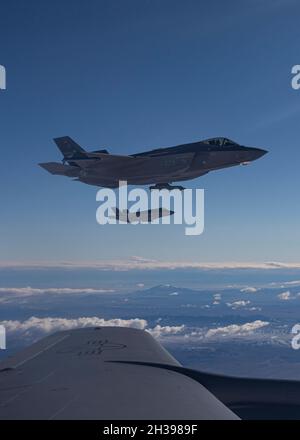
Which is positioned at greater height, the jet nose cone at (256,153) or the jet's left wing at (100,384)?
the jet nose cone at (256,153)

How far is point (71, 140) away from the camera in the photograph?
55438mm

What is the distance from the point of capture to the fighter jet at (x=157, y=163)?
150ft

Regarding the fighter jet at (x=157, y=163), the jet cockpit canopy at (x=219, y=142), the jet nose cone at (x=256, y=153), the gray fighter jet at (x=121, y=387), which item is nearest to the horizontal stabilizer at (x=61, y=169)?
the fighter jet at (x=157, y=163)

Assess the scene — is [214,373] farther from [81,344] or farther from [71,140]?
[71,140]

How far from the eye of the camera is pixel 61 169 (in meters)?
46.2

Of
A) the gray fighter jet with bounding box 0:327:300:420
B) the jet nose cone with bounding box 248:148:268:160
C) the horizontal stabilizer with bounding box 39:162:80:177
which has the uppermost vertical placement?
the jet nose cone with bounding box 248:148:268:160

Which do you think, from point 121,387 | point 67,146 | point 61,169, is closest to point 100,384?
point 121,387

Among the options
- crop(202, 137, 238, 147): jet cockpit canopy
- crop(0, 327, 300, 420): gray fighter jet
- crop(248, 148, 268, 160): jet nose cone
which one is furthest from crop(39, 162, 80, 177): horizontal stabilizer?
crop(0, 327, 300, 420): gray fighter jet

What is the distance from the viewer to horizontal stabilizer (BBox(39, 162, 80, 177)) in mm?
45578

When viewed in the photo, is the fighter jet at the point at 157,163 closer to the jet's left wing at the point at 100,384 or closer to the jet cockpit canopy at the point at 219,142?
the jet cockpit canopy at the point at 219,142

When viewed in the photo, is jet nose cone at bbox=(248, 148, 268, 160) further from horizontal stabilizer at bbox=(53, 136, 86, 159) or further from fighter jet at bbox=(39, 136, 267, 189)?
horizontal stabilizer at bbox=(53, 136, 86, 159)

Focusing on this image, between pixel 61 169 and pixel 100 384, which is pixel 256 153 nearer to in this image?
pixel 61 169
